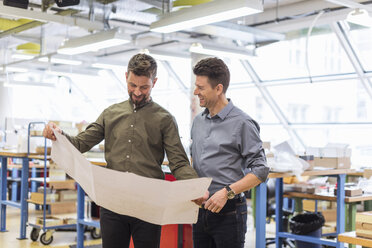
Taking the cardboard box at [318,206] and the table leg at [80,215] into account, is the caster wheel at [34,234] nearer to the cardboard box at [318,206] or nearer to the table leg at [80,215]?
the table leg at [80,215]

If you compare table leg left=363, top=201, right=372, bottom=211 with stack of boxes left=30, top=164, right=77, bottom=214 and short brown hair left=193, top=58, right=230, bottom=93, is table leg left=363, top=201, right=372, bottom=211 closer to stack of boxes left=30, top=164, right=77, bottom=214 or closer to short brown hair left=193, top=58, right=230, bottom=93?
stack of boxes left=30, top=164, right=77, bottom=214

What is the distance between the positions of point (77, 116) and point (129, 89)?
45.7ft

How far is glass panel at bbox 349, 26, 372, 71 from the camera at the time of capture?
25.5 ft

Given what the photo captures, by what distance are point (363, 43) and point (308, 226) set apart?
479 cm

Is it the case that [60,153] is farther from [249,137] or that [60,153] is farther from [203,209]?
[249,137]

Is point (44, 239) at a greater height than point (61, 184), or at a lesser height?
lesser

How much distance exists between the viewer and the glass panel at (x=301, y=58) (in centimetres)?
837

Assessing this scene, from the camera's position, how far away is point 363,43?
789cm

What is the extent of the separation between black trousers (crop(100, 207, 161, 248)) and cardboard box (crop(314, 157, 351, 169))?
2.59m

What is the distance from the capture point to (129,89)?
195cm

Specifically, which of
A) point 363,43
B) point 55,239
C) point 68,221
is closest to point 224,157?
point 68,221

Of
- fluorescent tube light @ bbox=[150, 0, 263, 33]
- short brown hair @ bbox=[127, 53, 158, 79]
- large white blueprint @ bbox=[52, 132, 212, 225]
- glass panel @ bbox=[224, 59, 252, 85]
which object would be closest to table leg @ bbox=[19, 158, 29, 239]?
fluorescent tube light @ bbox=[150, 0, 263, 33]

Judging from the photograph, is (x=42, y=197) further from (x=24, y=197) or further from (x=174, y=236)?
(x=174, y=236)

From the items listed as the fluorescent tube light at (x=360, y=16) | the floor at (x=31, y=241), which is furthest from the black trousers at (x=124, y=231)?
the fluorescent tube light at (x=360, y=16)
